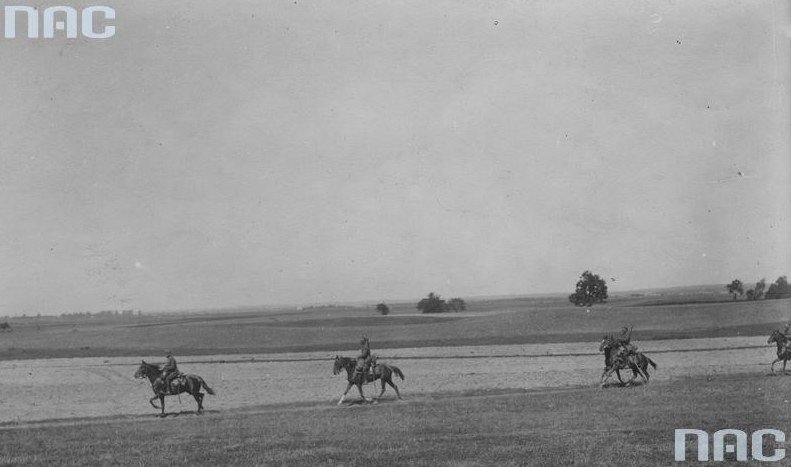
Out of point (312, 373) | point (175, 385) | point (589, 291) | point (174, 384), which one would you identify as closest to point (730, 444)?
point (175, 385)

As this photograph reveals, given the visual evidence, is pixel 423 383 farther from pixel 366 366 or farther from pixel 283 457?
pixel 283 457

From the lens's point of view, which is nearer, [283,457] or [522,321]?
[283,457]

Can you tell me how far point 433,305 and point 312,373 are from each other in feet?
198

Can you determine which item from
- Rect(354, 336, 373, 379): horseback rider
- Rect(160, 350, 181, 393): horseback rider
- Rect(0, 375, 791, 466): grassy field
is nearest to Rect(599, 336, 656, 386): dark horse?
Rect(0, 375, 791, 466): grassy field

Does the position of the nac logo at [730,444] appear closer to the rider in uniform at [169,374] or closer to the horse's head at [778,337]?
the horse's head at [778,337]

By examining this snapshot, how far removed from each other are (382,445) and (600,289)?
6855cm

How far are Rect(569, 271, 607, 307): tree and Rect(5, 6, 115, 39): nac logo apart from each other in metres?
63.2


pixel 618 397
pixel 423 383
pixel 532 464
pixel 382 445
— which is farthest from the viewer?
pixel 423 383

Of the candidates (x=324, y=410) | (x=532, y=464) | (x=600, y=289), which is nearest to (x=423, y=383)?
(x=324, y=410)

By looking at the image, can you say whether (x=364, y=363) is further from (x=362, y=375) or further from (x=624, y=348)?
(x=624, y=348)

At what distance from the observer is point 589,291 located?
269 feet

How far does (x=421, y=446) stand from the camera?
1767 centimetres

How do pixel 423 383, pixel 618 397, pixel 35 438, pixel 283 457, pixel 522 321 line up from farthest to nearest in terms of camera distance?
pixel 522 321 < pixel 423 383 < pixel 618 397 < pixel 35 438 < pixel 283 457

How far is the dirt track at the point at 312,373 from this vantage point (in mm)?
32062
